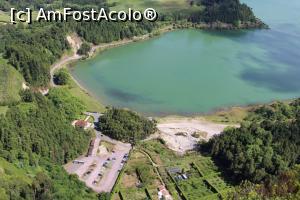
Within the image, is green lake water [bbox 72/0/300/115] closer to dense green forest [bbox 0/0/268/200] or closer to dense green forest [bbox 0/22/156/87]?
dense green forest [bbox 0/22/156/87]

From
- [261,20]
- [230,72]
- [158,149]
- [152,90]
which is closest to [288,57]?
[230,72]

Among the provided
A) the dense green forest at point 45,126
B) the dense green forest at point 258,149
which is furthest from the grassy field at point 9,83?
the dense green forest at point 258,149

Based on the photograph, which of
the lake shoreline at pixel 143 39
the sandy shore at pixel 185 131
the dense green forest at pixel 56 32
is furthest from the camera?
the dense green forest at pixel 56 32

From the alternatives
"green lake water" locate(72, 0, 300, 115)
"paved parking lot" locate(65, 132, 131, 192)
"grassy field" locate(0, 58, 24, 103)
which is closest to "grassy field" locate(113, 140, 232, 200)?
"paved parking lot" locate(65, 132, 131, 192)

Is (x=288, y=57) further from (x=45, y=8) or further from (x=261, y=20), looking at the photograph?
(x=45, y=8)

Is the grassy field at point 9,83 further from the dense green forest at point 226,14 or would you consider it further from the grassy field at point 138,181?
the dense green forest at point 226,14

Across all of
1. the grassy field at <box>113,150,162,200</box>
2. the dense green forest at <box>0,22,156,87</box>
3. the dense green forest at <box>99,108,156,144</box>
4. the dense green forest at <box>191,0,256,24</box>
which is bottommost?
the grassy field at <box>113,150,162,200</box>
